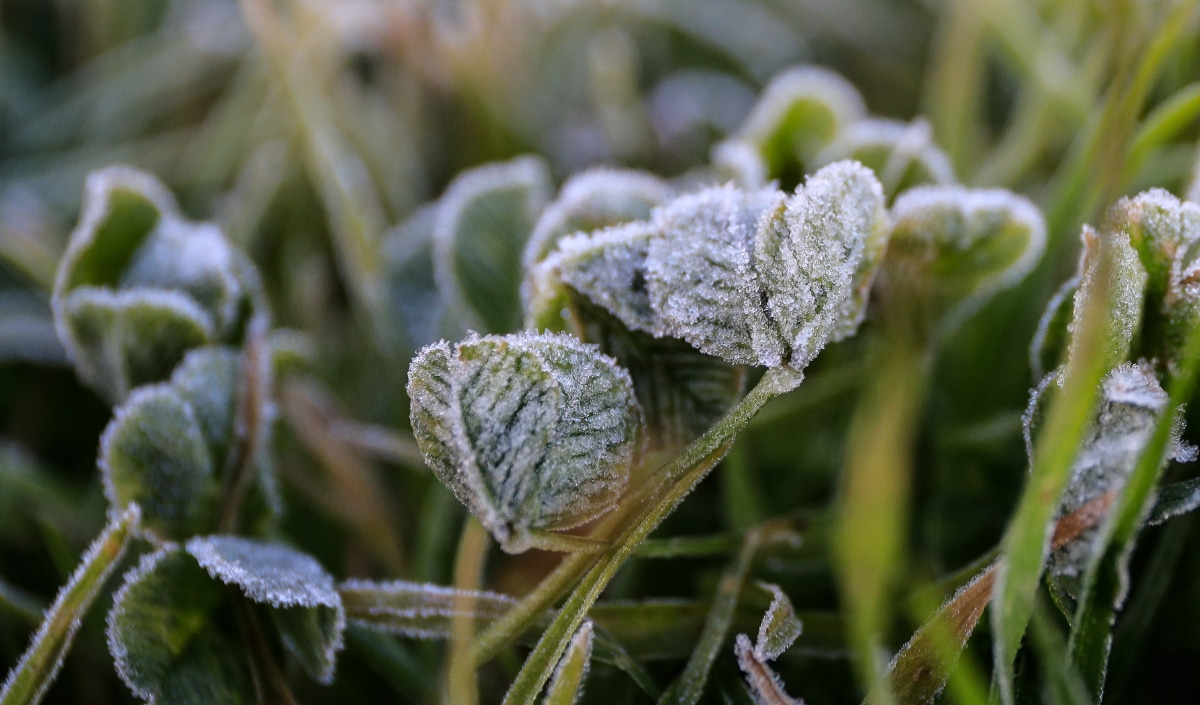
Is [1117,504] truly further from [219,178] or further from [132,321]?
[219,178]

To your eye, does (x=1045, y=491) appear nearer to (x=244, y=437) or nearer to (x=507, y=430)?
(x=507, y=430)

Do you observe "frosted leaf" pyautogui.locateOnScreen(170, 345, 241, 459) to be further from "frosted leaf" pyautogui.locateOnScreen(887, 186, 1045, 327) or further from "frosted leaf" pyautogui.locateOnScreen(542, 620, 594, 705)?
"frosted leaf" pyautogui.locateOnScreen(887, 186, 1045, 327)

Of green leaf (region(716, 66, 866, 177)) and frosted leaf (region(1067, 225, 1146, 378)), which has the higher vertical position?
green leaf (region(716, 66, 866, 177))

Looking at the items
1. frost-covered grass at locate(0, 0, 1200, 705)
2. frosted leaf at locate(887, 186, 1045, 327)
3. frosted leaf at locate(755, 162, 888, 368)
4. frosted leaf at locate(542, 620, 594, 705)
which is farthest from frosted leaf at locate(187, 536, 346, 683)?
frosted leaf at locate(887, 186, 1045, 327)

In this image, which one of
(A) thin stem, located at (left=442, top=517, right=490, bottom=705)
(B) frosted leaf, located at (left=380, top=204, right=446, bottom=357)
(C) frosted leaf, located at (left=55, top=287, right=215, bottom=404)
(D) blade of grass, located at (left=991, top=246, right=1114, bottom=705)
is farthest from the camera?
(B) frosted leaf, located at (left=380, top=204, right=446, bottom=357)

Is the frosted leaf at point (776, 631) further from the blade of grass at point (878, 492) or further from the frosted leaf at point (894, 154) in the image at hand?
the frosted leaf at point (894, 154)

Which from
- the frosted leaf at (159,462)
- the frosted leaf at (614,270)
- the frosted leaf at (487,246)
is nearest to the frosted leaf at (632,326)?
the frosted leaf at (614,270)
